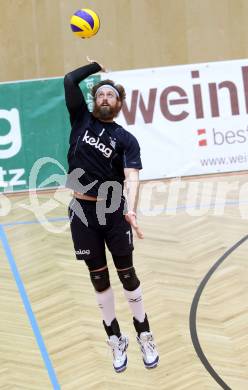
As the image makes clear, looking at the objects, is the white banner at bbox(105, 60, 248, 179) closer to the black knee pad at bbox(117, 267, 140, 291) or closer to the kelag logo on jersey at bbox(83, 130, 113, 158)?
the black knee pad at bbox(117, 267, 140, 291)

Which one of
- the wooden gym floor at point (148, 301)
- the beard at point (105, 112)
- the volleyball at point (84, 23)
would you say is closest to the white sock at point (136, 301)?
the wooden gym floor at point (148, 301)

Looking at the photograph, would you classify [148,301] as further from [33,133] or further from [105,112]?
[33,133]

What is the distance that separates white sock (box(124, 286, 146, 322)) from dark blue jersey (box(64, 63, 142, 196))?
1.19 meters

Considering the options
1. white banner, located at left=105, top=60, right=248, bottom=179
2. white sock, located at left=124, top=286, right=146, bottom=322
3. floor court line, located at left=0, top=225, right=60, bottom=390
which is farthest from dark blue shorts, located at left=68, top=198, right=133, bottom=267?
white banner, located at left=105, top=60, right=248, bottom=179

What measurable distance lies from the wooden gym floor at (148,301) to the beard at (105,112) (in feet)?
10.3

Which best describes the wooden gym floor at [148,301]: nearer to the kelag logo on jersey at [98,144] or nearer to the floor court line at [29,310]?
the floor court line at [29,310]

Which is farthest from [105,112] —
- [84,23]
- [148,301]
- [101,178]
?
[148,301]

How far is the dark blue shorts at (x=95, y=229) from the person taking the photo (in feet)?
26.7

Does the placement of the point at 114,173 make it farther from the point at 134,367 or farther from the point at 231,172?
the point at 231,172

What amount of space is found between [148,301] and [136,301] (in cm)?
260

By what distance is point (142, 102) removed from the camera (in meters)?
17.0

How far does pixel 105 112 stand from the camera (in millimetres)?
7992

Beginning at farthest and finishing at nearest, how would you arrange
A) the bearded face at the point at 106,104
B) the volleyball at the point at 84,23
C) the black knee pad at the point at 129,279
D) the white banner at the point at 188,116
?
the white banner at the point at 188,116
the black knee pad at the point at 129,279
the volleyball at the point at 84,23
the bearded face at the point at 106,104

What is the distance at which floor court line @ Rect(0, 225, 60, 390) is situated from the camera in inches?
366
